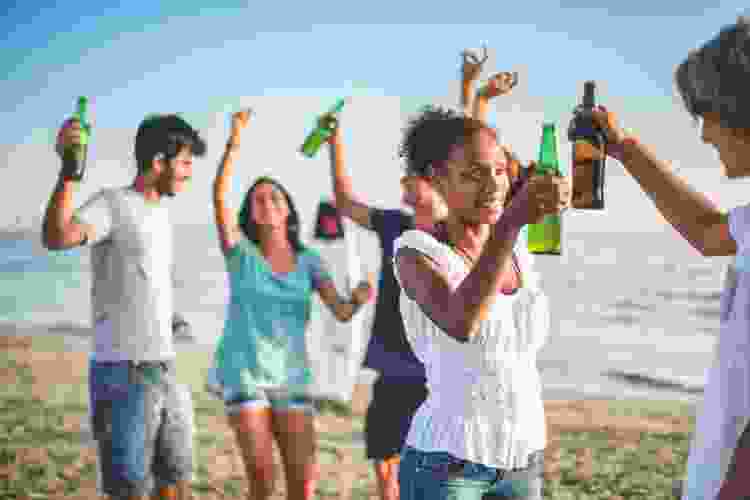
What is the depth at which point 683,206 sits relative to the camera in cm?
198

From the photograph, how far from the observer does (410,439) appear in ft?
6.68

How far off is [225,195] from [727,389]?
294cm

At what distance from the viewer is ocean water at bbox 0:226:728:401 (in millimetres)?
12148

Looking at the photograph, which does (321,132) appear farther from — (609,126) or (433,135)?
(609,126)

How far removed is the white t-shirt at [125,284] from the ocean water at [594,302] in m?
7.86

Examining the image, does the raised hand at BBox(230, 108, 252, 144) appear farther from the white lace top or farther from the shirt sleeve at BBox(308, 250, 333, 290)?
the white lace top

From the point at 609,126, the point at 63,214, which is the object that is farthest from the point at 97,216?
the point at 609,126

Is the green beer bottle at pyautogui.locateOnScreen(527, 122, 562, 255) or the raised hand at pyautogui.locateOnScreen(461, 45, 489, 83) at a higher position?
the raised hand at pyautogui.locateOnScreen(461, 45, 489, 83)

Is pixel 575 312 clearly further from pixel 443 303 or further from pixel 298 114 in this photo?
pixel 443 303

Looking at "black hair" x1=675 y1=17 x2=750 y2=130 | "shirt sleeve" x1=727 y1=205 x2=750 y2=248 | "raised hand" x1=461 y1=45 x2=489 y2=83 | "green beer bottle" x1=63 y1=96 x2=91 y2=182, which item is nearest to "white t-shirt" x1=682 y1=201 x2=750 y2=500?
"shirt sleeve" x1=727 y1=205 x2=750 y2=248

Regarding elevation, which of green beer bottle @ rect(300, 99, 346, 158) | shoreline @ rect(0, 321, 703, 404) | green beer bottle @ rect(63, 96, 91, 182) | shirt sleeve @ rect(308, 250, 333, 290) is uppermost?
green beer bottle @ rect(300, 99, 346, 158)

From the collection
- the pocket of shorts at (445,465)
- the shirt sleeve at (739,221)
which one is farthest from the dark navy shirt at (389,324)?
the shirt sleeve at (739,221)

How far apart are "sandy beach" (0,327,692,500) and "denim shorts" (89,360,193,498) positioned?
1481mm

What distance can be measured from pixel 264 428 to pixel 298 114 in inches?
415
